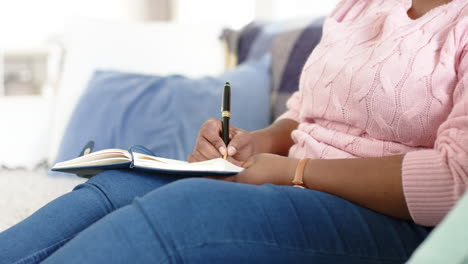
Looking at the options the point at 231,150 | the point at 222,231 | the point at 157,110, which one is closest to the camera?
the point at 222,231

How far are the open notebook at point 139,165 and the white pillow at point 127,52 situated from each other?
100 cm

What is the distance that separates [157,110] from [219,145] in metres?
0.67

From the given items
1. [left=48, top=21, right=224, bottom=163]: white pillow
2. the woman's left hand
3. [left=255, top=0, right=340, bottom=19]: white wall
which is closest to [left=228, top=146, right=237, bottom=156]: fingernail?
the woman's left hand

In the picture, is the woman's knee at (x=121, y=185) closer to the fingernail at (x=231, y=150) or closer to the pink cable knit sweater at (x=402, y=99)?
the fingernail at (x=231, y=150)

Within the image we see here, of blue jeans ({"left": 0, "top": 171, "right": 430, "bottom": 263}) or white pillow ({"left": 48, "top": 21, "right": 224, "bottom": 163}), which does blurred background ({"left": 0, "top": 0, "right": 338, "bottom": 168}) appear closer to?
white pillow ({"left": 48, "top": 21, "right": 224, "bottom": 163})

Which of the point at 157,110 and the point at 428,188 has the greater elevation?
the point at 428,188

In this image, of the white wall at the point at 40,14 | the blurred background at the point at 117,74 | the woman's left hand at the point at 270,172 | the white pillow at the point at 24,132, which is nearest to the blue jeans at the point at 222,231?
the woman's left hand at the point at 270,172

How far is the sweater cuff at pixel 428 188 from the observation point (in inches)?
24.4

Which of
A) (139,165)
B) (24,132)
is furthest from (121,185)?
(24,132)

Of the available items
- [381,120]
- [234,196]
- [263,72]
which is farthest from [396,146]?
[263,72]

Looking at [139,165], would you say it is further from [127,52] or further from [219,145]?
[127,52]

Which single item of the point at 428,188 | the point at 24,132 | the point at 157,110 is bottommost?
the point at 24,132

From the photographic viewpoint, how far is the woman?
556 millimetres

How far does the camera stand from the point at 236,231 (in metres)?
0.57
